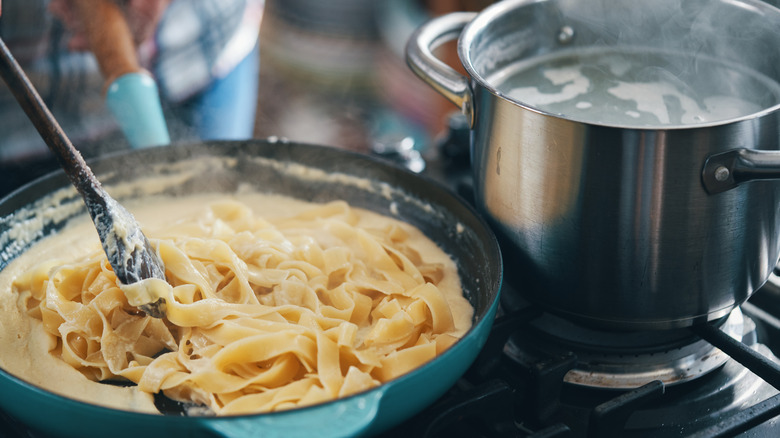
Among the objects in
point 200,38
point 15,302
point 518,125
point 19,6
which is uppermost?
point 518,125

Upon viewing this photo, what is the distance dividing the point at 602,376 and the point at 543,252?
0.74 feet

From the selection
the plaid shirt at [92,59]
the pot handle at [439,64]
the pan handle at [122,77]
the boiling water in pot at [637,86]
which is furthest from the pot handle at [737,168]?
the plaid shirt at [92,59]

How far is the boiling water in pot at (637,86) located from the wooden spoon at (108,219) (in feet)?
2.13

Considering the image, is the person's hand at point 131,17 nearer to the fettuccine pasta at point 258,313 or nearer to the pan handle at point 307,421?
the fettuccine pasta at point 258,313

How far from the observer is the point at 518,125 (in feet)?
3.65

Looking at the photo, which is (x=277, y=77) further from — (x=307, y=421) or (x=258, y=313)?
(x=307, y=421)

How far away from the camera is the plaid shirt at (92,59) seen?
186 cm

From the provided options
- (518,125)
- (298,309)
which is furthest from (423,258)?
(518,125)

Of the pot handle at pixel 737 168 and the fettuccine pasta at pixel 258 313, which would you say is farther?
the fettuccine pasta at pixel 258 313

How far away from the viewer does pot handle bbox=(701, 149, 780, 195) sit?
0.97m

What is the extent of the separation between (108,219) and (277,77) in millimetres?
3837

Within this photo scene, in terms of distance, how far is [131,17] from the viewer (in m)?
1.92

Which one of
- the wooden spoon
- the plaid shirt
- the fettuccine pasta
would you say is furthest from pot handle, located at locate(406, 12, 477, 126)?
the plaid shirt

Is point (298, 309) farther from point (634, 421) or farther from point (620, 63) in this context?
point (620, 63)
